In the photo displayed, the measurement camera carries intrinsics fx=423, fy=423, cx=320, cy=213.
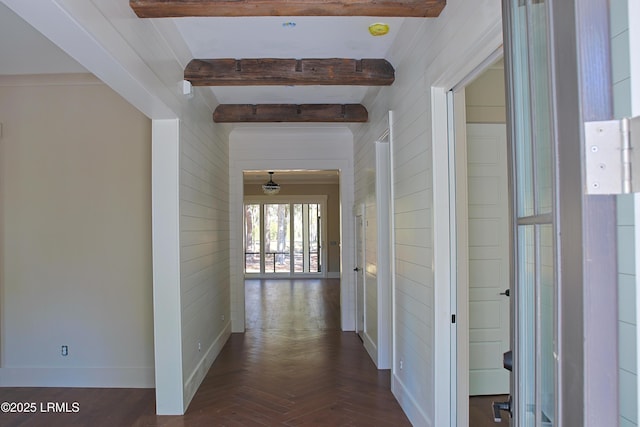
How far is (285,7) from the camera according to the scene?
93.7 inches

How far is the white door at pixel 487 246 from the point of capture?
3566mm

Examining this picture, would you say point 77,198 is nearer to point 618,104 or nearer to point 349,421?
point 349,421

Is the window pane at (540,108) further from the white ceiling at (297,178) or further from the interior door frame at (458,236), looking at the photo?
the white ceiling at (297,178)

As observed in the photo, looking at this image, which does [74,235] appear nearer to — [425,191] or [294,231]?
[425,191]

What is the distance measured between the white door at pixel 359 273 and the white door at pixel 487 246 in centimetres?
200

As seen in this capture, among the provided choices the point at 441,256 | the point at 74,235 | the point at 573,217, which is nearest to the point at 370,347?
the point at 441,256

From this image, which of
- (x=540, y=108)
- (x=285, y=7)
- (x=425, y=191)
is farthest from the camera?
(x=425, y=191)

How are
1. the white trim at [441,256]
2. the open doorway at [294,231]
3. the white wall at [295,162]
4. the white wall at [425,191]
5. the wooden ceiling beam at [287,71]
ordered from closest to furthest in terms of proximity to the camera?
the white wall at [425,191] < the white trim at [441,256] < the wooden ceiling beam at [287,71] < the white wall at [295,162] < the open doorway at [294,231]

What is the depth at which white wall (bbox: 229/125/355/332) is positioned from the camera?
6.21 metres

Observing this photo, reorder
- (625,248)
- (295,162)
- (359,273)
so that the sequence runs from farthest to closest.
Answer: (295,162), (359,273), (625,248)

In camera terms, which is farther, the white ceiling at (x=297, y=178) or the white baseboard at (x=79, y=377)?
the white ceiling at (x=297, y=178)

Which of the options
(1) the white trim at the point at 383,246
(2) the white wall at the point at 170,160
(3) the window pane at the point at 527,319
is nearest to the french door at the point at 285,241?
(2) the white wall at the point at 170,160

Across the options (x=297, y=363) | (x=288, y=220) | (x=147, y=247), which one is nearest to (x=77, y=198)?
(x=147, y=247)

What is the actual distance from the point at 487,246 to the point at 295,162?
343 cm
